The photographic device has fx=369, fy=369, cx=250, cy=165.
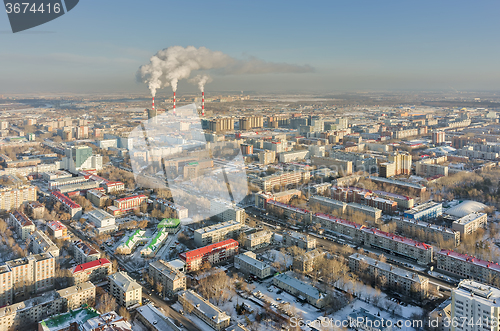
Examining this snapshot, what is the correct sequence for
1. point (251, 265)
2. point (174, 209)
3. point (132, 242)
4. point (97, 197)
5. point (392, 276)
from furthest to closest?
point (97, 197), point (174, 209), point (132, 242), point (251, 265), point (392, 276)

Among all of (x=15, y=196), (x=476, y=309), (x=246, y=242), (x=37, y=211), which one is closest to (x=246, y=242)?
(x=246, y=242)

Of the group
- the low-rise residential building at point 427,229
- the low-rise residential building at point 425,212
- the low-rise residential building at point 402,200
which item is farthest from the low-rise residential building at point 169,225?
the low-rise residential building at point 402,200

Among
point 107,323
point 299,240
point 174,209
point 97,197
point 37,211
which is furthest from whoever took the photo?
point 97,197

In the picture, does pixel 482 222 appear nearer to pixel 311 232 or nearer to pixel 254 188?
pixel 311 232

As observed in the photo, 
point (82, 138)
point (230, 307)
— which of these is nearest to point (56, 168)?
point (82, 138)

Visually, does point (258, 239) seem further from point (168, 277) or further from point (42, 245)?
point (42, 245)

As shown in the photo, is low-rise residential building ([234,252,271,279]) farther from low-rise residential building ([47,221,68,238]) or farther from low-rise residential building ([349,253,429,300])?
low-rise residential building ([47,221,68,238])
